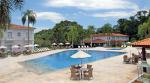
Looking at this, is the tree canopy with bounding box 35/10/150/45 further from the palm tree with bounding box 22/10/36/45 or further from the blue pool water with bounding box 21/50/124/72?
the blue pool water with bounding box 21/50/124/72

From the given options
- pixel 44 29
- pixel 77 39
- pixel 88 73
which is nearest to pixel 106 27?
pixel 77 39

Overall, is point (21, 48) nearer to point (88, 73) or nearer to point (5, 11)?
point (88, 73)

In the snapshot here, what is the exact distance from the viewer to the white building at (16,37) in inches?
2068

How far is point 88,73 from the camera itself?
17.2 meters

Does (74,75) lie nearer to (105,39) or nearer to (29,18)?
(29,18)

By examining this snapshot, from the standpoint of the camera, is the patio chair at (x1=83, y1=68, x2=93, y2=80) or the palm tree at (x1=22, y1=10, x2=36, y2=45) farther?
the palm tree at (x1=22, y1=10, x2=36, y2=45)

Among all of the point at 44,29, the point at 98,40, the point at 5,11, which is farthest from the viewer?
the point at 44,29

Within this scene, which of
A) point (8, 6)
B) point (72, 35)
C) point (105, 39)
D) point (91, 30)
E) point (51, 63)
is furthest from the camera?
point (91, 30)

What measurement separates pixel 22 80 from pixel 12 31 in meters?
37.8

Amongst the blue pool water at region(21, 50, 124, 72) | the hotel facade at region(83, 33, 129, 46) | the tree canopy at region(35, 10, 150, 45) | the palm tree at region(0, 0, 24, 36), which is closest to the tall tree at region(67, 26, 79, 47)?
the tree canopy at region(35, 10, 150, 45)

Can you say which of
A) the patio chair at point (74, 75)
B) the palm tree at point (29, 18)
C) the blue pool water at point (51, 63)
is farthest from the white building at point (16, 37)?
the patio chair at point (74, 75)

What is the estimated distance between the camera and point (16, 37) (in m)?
54.4

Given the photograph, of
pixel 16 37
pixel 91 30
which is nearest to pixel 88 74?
pixel 16 37

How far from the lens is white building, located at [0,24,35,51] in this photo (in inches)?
2068
